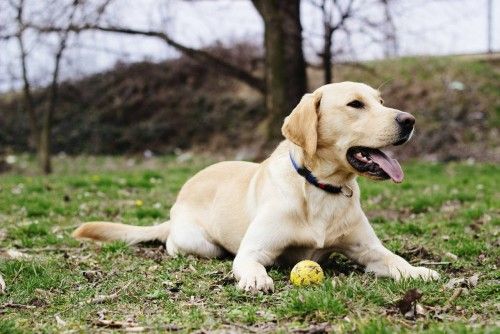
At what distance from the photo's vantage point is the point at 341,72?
20.0 metres

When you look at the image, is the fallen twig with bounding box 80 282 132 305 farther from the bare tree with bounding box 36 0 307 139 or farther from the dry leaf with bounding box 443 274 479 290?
the bare tree with bounding box 36 0 307 139

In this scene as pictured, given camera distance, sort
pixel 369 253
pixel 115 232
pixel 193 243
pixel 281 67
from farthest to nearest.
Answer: pixel 281 67 → pixel 115 232 → pixel 193 243 → pixel 369 253

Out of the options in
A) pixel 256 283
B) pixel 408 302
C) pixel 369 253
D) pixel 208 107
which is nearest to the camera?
pixel 408 302

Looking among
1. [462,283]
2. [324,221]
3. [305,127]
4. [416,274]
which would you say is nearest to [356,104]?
[305,127]

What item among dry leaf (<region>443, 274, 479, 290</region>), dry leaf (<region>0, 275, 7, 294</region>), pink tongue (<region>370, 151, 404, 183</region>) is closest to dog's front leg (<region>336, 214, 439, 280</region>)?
dry leaf (<region>443, 274, 479, 290</region>)

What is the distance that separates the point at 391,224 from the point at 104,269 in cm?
330

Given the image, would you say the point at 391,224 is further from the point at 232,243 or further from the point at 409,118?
the point at 409,118

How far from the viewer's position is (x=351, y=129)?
4.81 m

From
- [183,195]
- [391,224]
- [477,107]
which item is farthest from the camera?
[477,107]

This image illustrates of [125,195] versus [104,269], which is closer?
[104,269]

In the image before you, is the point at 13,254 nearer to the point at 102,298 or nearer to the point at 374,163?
the point at 102,298

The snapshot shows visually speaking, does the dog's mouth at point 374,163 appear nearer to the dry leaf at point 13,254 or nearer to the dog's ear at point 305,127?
the dog's ear at point 305,127

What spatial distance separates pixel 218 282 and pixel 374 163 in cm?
143

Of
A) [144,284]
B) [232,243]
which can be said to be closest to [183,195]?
[232,243]
